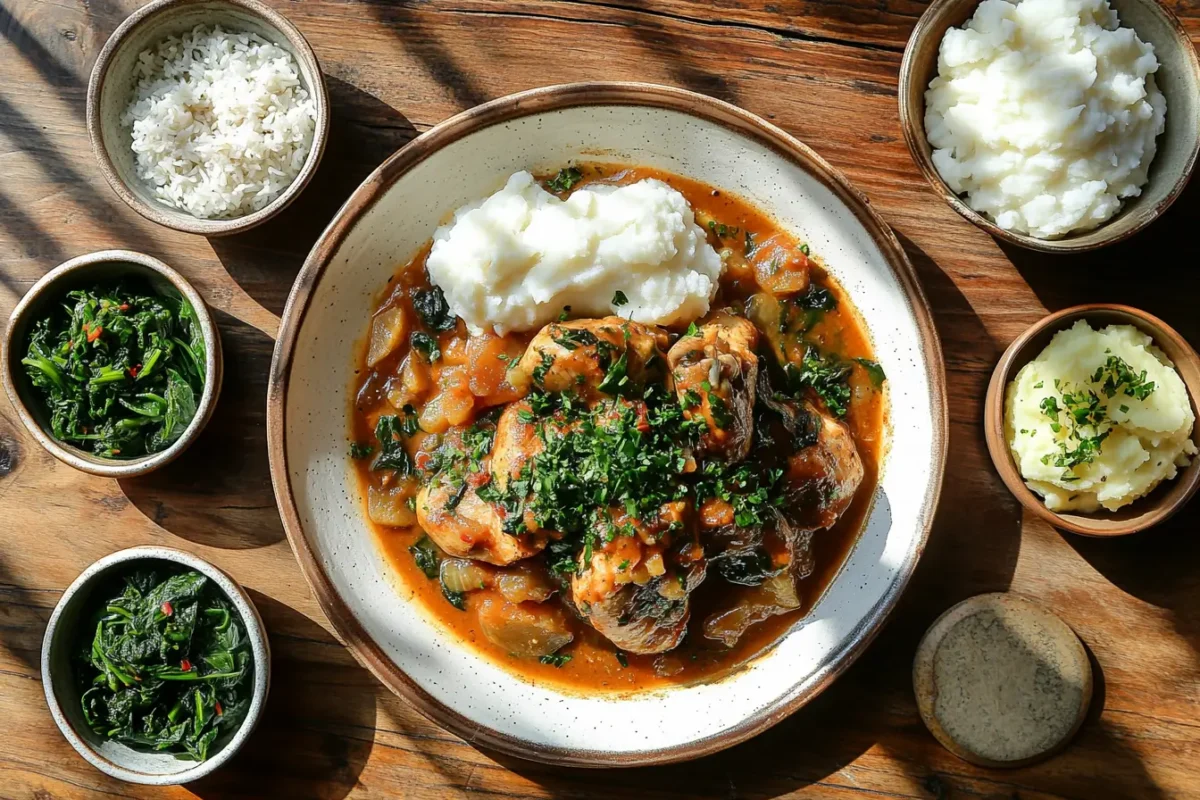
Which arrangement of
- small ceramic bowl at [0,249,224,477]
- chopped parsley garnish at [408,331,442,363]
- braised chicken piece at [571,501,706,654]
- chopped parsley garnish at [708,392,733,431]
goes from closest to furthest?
braised chicken piece at [571,501,706,654] → chopped parsley garnish at [708,392,733,431] → small ceramic bowl at [0,249,224,477] → chopped parsley garnish at [408,331,442,363]

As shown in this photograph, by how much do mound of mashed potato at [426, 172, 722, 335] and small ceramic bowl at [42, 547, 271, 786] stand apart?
1.97 metres

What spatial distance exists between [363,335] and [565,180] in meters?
1.43

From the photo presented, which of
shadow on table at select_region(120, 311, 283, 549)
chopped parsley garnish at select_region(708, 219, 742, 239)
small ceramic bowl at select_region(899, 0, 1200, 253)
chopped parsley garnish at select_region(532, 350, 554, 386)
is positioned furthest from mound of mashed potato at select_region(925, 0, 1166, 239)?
shadow on table at select_region(120, 311, 283, 549)

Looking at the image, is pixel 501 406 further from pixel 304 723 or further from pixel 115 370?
pixel 304 723

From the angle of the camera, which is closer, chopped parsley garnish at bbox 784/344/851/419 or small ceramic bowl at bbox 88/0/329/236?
small ceramic bowl at bbox 88/0/329/236

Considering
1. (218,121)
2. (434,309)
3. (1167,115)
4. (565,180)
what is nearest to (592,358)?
(434,309)

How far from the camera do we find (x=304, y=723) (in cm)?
512

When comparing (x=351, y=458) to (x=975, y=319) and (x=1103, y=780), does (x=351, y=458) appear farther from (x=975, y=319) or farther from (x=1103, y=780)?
(x=1103, y=780)

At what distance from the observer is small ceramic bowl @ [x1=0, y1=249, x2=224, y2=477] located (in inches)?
183

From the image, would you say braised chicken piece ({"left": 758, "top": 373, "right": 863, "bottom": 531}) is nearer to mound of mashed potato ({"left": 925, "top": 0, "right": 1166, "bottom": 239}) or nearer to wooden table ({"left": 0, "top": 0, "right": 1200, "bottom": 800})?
wooden table ({"left": 0, "top": 0, "right": 1200, "bottom": 800})

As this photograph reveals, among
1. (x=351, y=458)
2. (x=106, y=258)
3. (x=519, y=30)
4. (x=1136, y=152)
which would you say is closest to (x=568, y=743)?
(x=351, y=458)

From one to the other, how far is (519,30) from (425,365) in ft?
6.55

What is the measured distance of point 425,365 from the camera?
→ 4875 millimetres

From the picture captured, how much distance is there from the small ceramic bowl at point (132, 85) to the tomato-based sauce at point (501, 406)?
31.8 inches
